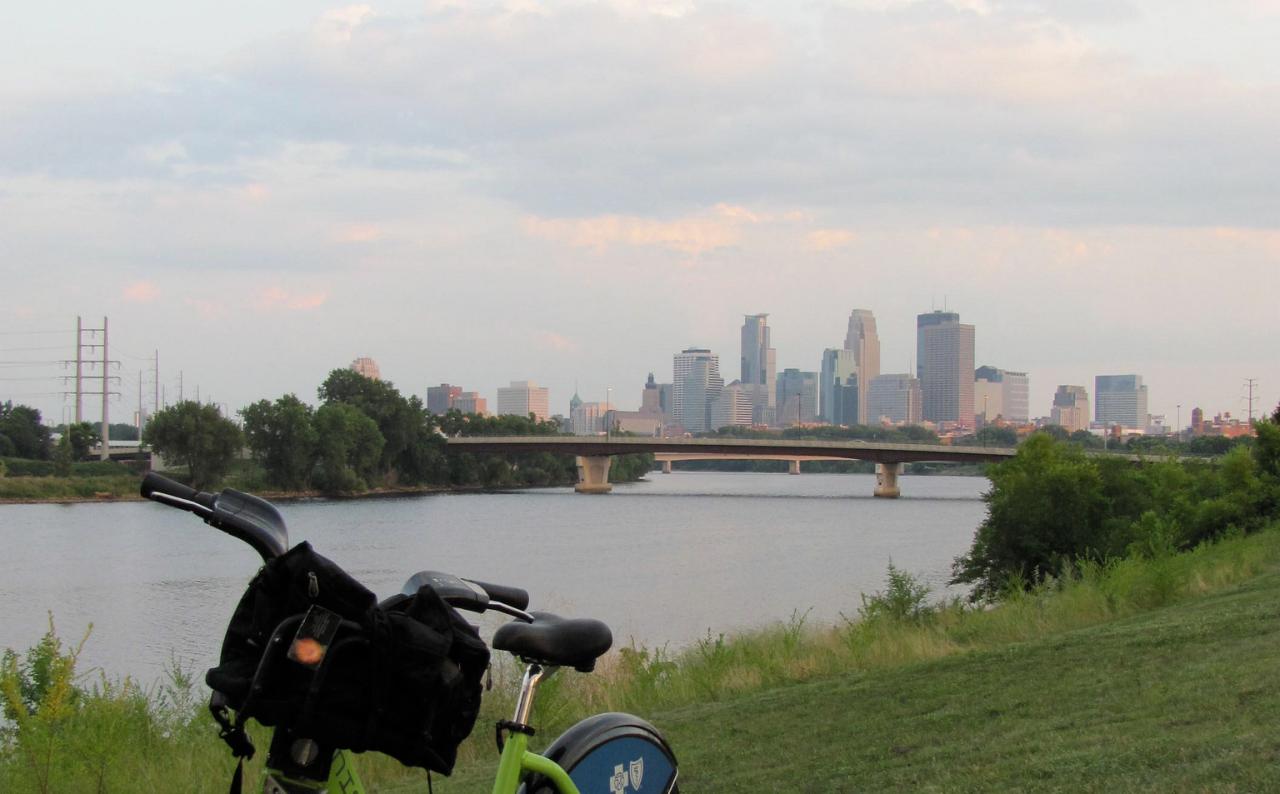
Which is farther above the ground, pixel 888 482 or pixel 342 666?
pixel 342 666

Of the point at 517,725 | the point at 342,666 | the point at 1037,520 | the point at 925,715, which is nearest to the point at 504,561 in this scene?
the point at 1037,520

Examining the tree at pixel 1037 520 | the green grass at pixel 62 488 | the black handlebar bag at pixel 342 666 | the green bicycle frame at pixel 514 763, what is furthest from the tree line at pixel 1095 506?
the green grass at pixel 62 488

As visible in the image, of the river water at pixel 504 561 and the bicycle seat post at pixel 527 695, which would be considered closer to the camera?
Answer: the bicycle seat post at pixel 527 695

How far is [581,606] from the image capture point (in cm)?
2772

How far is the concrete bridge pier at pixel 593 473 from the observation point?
89.1 meters

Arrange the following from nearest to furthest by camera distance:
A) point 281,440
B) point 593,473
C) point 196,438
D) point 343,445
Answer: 1. point 196,438
2. point 281,440
3. point 343,445
4. point 593,473

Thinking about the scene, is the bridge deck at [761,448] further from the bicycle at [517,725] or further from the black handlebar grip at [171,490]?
the black handlebar grip at [171,490]

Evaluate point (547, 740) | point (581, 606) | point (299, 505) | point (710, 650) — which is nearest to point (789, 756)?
point (547, 740)

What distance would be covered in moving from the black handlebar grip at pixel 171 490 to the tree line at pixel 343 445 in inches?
2464

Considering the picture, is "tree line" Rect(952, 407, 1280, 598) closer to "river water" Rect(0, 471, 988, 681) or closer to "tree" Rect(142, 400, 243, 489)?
"river water" Rect(0, 471, 988, 681)

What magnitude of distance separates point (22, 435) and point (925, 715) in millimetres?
94775

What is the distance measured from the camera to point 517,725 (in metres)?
3.16

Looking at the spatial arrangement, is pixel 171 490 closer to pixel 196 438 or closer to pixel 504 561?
pixel 504 561

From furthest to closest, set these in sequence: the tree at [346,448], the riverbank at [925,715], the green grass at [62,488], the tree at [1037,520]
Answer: the tree at [346,448] < the green grass at [62,488] < the tree at [1037,520] < the riverbank at [925,715]
